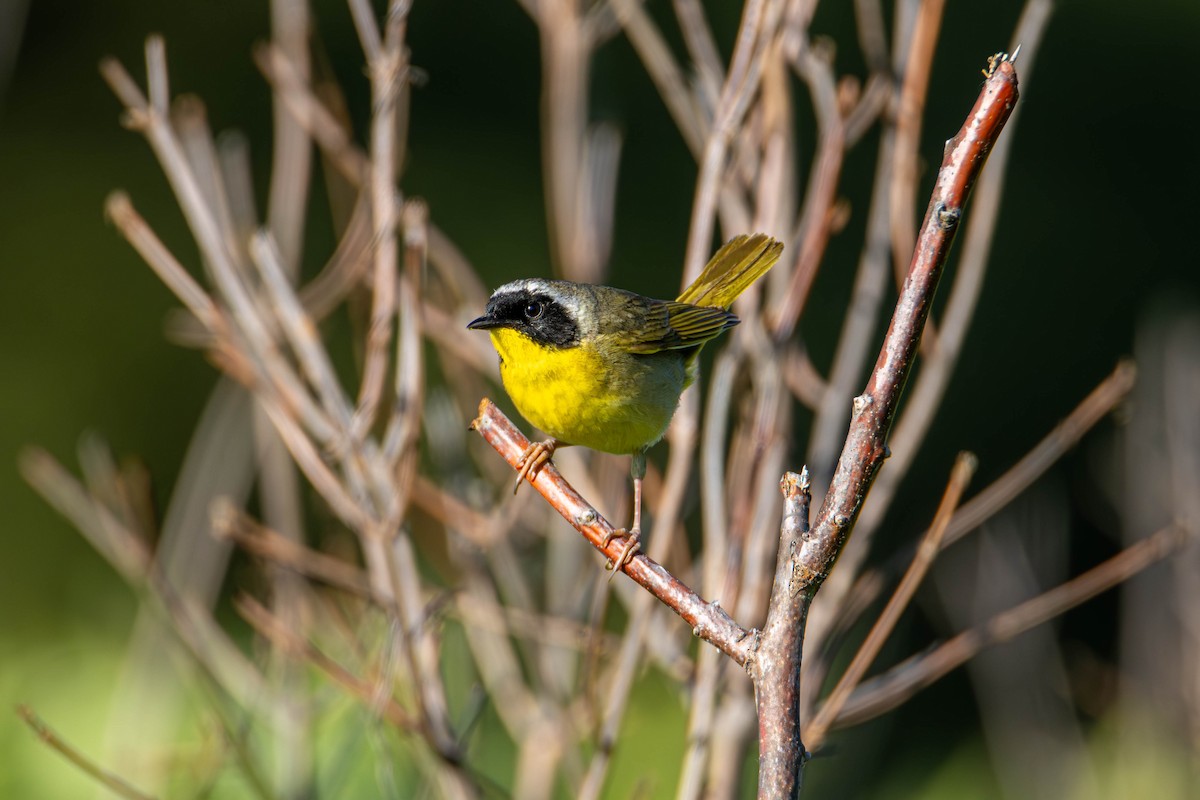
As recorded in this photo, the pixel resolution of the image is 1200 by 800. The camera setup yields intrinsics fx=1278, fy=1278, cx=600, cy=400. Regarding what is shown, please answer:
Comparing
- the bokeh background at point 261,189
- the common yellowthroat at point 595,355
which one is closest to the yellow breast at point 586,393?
the common yellowthroat at point 595,355

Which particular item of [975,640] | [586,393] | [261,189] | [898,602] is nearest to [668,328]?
[586,393]

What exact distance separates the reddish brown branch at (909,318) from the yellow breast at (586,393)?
1402 millimetres

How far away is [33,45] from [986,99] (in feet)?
20.0

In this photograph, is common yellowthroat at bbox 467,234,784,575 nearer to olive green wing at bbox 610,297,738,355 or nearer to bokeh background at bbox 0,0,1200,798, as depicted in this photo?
olive green wing at bbox 610,297,738,355

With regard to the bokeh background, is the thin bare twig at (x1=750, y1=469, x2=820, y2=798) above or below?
below

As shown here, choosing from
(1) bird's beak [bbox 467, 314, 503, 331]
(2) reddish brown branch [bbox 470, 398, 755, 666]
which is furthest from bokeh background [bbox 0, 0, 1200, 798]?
(2) reddish brown branch [bbox 470, 398, 755, 666]

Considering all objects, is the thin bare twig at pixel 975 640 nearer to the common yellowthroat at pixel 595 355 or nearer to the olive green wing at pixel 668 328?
the common yellowthroat at pixel 595 355

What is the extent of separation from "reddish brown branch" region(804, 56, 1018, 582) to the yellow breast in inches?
55.2

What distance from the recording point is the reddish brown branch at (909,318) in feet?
3.56

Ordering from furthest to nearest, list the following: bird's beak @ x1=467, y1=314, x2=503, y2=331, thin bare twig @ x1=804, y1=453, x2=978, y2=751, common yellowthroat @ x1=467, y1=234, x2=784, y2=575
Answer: common yellowthroat @ x1=467, y1=234, x2=784, y2=575
bird's beak @ x1=467, y1=314, x2=503, y2=331
thin bare twig @ x1=804, y1=453, x2=978, y2=751

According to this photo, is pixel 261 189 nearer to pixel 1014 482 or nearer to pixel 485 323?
pixel 485 323

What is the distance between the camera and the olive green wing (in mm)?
2861

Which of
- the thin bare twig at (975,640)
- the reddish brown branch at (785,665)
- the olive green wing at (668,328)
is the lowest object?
the reddish brown branch at (785,665)

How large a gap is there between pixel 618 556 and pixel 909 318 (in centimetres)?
56
